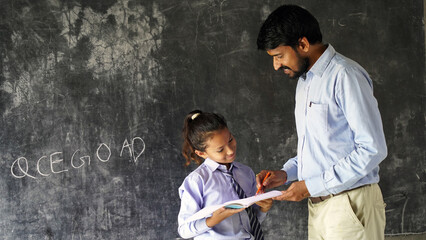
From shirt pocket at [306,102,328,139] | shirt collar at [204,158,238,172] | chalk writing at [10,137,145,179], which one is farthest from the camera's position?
chalk writing at [10,137,145,179]

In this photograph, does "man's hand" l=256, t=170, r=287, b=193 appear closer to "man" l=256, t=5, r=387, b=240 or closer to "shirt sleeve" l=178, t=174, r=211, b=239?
"man" l=256, t=5, r=387, b=240

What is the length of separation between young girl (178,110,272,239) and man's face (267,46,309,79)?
1.35ft

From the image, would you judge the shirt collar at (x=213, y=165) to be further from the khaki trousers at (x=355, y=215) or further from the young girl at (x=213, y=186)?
the khaki trousers at (x=355, y=215)

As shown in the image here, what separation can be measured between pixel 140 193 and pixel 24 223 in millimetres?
825

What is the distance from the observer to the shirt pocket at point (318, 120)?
1.65 m

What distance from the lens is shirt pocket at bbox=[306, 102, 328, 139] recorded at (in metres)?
1.65

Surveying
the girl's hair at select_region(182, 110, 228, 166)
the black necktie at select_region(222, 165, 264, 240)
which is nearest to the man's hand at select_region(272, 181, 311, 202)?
the black necktie at select_region(222, 165, 264, 240)

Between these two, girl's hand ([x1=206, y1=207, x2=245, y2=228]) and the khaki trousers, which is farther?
girl's hand ([x1=206, y1=207, x2=245, y2=228])

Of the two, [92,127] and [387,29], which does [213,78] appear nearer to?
[92,127]

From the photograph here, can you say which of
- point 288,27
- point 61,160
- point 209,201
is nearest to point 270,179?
point 209,201

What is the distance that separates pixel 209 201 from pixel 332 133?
2.04 feet

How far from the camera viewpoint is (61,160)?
10.2 ft

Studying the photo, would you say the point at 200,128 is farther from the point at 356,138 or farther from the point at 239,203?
the point at 356,138

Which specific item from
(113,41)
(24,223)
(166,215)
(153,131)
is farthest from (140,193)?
(113,41)
